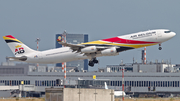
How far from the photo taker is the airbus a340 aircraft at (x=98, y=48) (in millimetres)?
70312

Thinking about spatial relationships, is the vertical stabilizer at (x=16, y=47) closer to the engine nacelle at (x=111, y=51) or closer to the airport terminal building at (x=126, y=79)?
the engine nacelle at (x=111, y=51)

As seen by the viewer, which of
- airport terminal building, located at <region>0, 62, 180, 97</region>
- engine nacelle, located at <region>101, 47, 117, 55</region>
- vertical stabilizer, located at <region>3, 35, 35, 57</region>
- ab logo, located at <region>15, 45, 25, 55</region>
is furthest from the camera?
airport terminal building, located at <region>0, 62, 180, 97</region>

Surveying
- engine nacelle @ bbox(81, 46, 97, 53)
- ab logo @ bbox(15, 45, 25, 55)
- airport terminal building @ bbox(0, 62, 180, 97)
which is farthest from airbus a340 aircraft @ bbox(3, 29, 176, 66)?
airport terminal building @ bbox(0, 62, 180, 97)

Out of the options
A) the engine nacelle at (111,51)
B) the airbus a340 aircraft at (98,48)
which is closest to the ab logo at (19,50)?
the airbus a340 aircraft at (98,48)

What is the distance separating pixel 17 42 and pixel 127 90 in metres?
54.2

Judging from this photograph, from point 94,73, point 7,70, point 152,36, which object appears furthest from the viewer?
point 7,70

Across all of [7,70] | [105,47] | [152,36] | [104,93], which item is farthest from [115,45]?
[7,70]

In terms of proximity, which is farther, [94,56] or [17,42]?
[17,42]

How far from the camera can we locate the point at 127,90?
126 m

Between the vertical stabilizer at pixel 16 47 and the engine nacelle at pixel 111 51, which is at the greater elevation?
the vertical stabilizer at pixel 16 47

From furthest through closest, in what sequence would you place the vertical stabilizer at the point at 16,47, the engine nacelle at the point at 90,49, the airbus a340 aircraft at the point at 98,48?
the vertical stabilizer at the point at 16,47 < the engine nacelle at the point at 90,49 < the airbus a340 aircraft at the point at 98,48

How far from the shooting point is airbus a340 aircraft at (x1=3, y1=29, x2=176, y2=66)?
70312 millimetres

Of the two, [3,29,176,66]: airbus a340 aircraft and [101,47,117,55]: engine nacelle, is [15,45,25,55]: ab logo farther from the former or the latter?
[101,47,117,55]: engine nacelle

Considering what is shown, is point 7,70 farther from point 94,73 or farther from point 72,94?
point 72,94
